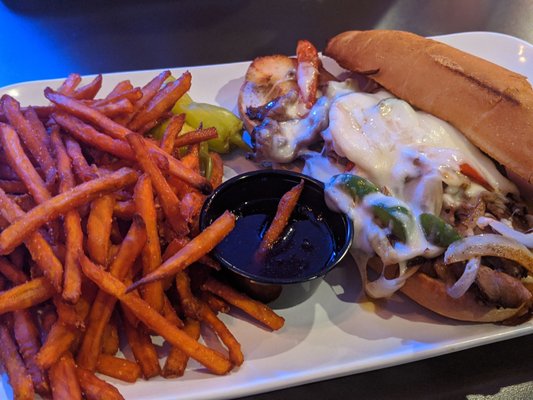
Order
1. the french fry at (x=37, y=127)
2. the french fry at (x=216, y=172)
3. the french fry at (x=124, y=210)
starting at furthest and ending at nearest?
the french fry at (x=216, y=172), the french fry at (x=37, y=127), the french fry at (x=124, y=210)

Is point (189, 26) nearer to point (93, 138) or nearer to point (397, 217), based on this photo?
point (93, 138)

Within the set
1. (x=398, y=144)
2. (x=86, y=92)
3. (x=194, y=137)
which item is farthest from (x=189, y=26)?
(x=398, y=144)

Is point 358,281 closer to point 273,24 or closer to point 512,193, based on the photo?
point 512,193

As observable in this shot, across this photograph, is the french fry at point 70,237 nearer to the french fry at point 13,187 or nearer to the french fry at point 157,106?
the french fry at point 13,187

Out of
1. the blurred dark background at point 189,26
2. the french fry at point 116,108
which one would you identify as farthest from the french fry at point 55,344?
the blurred dark background at point 189,26

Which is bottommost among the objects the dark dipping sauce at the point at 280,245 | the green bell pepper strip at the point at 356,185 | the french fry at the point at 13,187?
the dark dipping sauce at the point at 280,245
